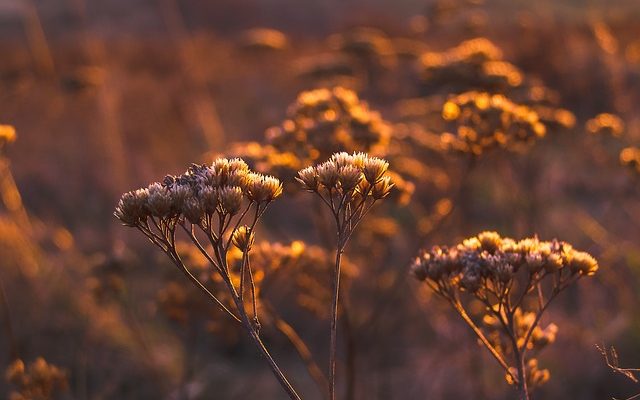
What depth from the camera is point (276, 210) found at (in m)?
10.5

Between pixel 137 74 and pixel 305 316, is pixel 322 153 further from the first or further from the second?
pixel 137 74

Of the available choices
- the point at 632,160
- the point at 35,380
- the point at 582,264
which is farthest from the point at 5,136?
the point at 632,160

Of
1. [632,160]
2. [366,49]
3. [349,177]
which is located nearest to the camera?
[349,177]

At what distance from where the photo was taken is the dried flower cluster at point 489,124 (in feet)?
13.2

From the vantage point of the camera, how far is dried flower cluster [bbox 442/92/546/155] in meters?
4.01

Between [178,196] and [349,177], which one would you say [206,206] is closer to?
[178,196]

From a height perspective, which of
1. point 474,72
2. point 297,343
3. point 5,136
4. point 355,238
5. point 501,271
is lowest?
point 501,271

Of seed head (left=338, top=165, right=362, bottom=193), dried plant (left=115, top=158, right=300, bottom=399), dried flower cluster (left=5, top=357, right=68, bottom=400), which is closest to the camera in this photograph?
dried plant (left=115, top=158, right=300, bottom=399)

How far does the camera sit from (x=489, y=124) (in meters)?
4.02

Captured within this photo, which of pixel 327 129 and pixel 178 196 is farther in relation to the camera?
pixel 327 129

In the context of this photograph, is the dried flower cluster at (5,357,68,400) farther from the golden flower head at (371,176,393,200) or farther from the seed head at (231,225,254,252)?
the golden flower head at (371,176,393,200)

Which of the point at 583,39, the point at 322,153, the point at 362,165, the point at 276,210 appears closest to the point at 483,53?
the point at 322,153

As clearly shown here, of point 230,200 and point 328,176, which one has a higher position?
point 328,176

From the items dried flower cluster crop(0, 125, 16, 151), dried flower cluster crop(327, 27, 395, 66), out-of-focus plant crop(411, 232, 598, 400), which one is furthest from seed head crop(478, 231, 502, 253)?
dried flower cluster crop(327, 27, 395, 66)
